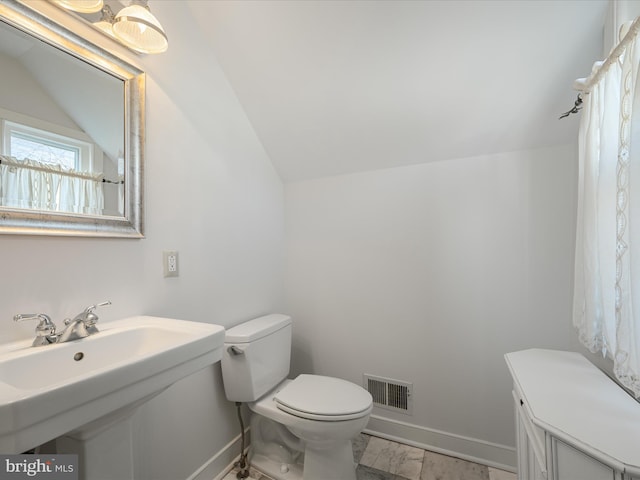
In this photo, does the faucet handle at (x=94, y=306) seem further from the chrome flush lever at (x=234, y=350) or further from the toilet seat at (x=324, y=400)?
the toilet seat at (x=324, y=400)

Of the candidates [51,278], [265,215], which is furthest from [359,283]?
[51,278]

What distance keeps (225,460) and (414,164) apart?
1948 millimetres

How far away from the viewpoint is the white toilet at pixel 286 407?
1.30 m

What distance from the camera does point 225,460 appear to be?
154 cm

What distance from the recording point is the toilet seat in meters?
1.28

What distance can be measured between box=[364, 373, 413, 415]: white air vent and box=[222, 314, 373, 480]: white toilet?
0.41m

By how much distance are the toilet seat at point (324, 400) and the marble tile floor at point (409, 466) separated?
1.53 ft

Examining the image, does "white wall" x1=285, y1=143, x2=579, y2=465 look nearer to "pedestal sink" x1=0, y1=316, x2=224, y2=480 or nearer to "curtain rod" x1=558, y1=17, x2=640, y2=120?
"curtain rod" x1=558, y1=17, x2=640, y2=120

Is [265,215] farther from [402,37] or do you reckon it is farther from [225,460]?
[225,460]

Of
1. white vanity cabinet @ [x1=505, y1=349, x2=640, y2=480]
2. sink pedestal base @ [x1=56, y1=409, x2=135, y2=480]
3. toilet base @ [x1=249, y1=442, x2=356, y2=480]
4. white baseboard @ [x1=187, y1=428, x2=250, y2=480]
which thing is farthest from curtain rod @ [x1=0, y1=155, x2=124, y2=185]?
white vanity cabinet @ [x1=505, y1=349, x2=640, y2=480]

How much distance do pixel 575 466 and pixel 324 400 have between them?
0.92 meters

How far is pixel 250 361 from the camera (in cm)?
145

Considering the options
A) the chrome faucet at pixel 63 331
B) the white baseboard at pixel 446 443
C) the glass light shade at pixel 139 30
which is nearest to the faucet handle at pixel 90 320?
the chrome faucet at pixel 63 331

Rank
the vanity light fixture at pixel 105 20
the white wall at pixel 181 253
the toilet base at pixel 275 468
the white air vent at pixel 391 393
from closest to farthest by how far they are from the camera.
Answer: the white wall at pixel 181 253 < the vanity light fixture at pixel 105 20 < the toilet base at pixel 275 468 < the white air vent at pixel 391 393
